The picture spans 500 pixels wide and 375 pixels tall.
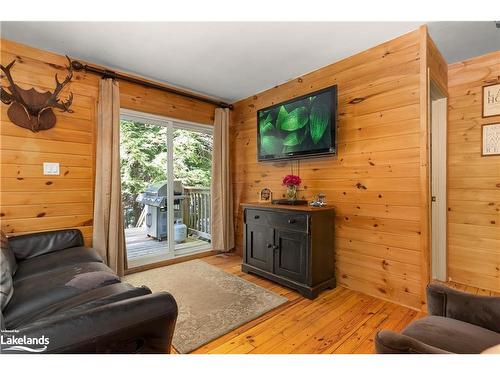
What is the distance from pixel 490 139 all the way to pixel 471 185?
1.56 ft

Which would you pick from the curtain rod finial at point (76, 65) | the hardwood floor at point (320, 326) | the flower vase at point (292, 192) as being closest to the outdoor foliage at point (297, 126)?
the flower vase at point (292, 192)

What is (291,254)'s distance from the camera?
2.48 m

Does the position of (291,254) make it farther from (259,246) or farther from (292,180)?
(292,180)

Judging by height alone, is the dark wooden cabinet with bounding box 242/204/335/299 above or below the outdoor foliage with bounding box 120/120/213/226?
below

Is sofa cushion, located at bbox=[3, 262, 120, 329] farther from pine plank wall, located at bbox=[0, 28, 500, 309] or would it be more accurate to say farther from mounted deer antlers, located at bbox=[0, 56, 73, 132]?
mounted deer antlers, located at bbox=[0, 56, 73, 132]

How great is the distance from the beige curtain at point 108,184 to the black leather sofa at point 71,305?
0.87 feet

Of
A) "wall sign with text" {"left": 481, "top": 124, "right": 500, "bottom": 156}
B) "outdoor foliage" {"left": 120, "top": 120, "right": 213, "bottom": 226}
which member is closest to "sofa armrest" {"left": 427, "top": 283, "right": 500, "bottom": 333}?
"wall sign with text" {"left": 481, "top": 124, "right": 500, "bottom": 156}

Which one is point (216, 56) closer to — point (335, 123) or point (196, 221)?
point (335, 123)

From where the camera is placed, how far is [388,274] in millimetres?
2227

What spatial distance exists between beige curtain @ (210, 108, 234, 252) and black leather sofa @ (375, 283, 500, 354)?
9.20ft

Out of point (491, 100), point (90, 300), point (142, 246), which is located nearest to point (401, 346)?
point (90, 300)

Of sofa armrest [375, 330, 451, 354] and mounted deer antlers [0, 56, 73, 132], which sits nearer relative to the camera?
sofa armrest [375, 330, 451, 354]

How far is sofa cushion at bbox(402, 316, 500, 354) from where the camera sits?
3.29 feet
